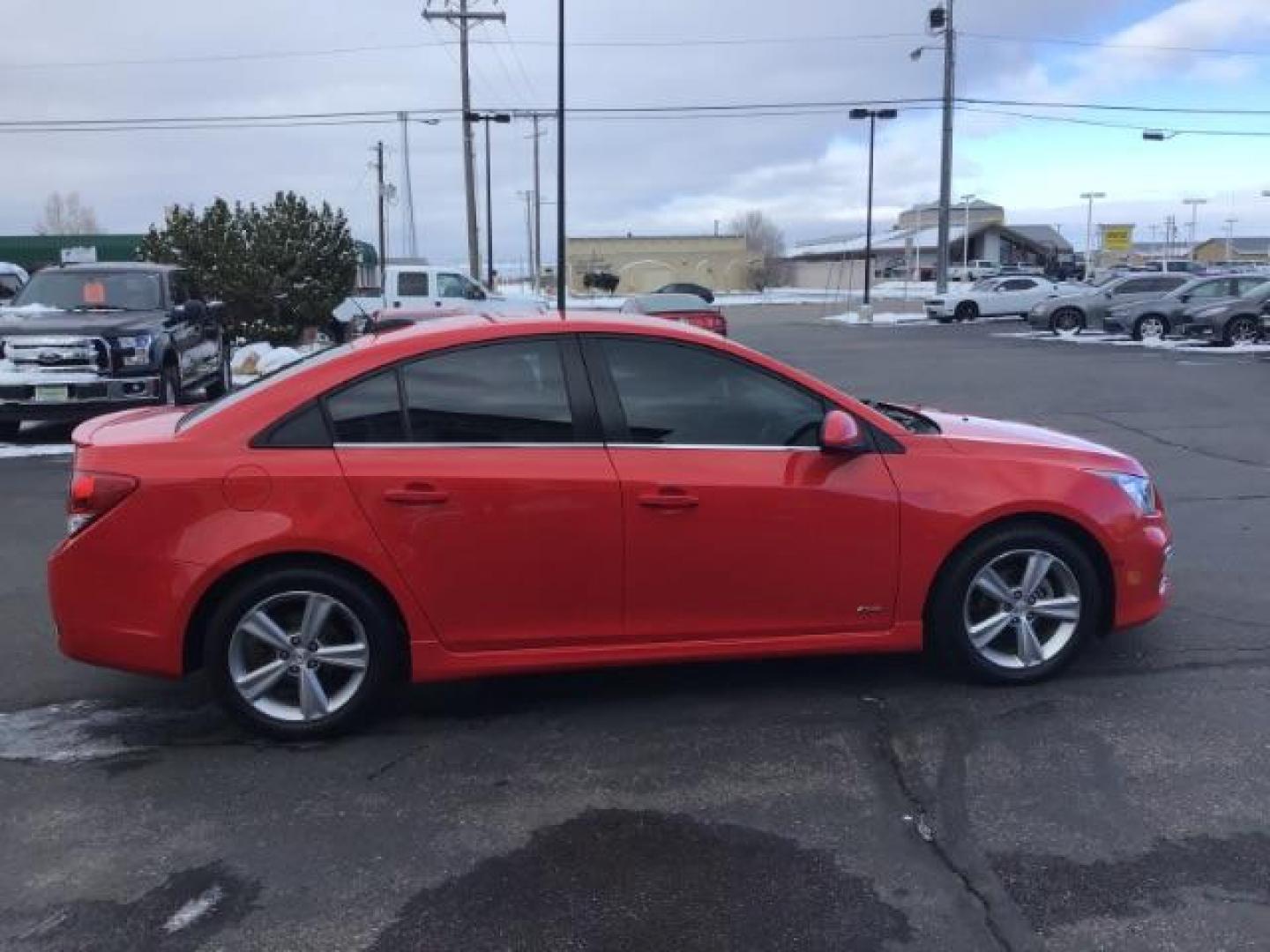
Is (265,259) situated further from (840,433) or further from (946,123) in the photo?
(946,123)

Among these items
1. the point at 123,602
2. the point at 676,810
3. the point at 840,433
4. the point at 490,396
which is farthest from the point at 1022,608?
the point at 123,602

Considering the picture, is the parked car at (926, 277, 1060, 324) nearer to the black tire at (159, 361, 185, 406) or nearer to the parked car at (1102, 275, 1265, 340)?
the parked car at (1102, 275, 1265, 340)

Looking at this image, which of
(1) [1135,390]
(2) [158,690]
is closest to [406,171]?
(1) [1135,390]

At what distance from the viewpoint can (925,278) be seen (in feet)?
302

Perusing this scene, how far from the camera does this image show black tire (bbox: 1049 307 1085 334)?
107ft

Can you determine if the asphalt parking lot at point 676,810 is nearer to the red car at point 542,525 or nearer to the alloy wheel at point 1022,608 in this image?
the alloy wheel at point 1022,608

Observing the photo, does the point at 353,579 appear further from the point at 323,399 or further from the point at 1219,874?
the point at 1219,874

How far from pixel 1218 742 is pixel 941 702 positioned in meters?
1.01

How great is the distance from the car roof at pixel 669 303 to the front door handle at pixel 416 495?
20.3 meters

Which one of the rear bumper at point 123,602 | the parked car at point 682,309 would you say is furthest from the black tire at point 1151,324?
the rear bumper at point 123,602

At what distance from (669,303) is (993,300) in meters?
20.3

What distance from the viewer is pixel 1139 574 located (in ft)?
15.6

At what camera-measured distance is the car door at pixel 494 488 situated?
13.9ft

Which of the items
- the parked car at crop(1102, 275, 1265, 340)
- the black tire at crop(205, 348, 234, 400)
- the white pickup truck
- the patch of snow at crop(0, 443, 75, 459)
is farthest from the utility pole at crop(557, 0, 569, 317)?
the parked car at crop(1102, 275, 1265, 340)
